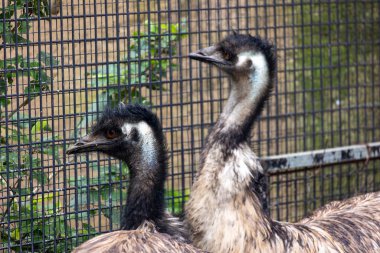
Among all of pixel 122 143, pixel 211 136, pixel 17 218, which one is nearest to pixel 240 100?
pixel 211 136

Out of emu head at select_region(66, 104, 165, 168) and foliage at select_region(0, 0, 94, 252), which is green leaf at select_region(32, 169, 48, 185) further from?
emu head at select_region(66, 104, 165, 168)

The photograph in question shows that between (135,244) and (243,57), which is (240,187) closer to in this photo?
(243,57)

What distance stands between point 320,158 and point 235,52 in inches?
80.7

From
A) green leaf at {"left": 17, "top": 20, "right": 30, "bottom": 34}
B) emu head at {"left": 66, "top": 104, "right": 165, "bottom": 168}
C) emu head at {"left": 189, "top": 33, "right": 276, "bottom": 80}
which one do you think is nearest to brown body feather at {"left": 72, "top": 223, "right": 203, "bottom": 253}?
emu head at {"left": 66, "top": 104, "right": 165, "bottom": 168}

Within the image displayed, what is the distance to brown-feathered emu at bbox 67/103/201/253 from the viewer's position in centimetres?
502

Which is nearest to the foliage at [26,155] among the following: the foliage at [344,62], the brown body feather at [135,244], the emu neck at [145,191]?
the emu neck at [145,191]

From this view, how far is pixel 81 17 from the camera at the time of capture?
20.0ft

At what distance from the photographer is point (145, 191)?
505 centimetres

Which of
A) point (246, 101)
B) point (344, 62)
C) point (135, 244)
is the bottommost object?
point (135, 244)

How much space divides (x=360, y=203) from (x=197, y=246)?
1367mm

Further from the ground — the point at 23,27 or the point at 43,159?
the point at 23,27

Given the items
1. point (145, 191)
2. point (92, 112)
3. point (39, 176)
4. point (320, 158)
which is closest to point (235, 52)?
point (145, 191)

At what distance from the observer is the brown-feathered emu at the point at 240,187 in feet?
16.6

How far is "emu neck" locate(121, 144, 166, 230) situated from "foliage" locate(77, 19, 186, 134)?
1117 millimetres
